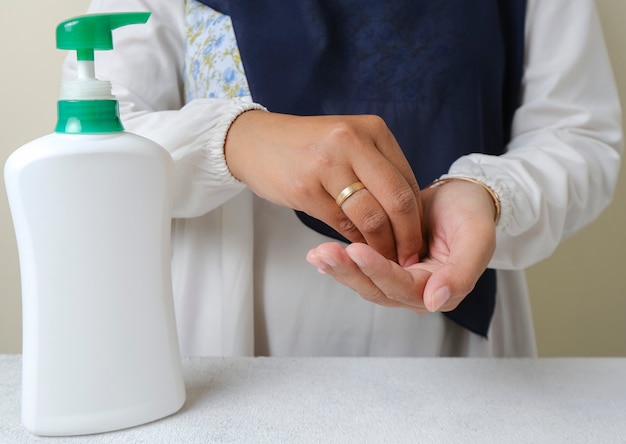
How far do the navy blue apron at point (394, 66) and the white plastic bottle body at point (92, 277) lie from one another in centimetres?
22

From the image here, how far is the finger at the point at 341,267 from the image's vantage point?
370mm

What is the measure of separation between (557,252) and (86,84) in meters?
0.75

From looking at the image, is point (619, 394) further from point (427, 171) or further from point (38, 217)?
point (38, 217)

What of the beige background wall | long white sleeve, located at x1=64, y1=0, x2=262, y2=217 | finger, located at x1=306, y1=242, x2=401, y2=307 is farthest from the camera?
the beige background wall

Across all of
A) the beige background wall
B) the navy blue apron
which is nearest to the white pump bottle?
the navy blue apron

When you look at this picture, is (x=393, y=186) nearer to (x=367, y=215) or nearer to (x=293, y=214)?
(x=367, y=215)

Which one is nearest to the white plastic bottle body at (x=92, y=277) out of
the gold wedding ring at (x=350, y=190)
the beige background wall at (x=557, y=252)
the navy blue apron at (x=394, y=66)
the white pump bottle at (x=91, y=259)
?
the white pump bottle at (x=91, y=259)

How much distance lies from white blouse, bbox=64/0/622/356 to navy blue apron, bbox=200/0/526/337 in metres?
0.03

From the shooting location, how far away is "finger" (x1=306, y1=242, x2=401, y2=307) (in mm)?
370

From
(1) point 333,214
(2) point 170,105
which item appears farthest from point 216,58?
(1) point 333,214

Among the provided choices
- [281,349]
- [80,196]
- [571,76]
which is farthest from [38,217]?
[571,76]

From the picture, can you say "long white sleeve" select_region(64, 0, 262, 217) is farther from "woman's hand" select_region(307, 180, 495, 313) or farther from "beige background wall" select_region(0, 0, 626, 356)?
"beige background wall" select_region(0, 0, 626, 356)

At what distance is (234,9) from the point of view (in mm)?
592

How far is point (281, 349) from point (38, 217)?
32 centimetres
